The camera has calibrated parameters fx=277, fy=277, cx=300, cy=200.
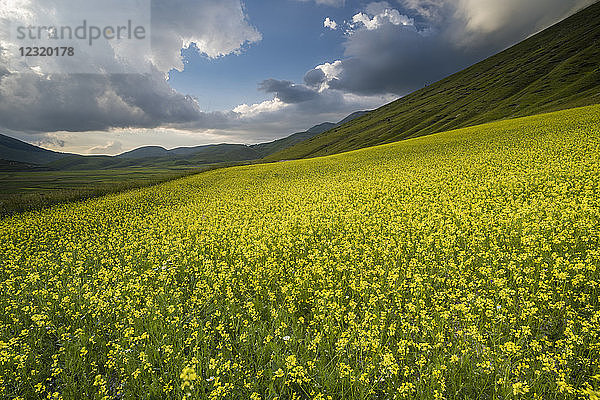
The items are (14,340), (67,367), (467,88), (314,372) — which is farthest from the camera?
(467,88)

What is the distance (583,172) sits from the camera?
14164mm

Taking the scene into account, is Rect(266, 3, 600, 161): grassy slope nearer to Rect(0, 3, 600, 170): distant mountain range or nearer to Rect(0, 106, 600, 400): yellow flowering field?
Rect(0, 3, 600, 170): distant mountain range

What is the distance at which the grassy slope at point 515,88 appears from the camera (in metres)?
99.3

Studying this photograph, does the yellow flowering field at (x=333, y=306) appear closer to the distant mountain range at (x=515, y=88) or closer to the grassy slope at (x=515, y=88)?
the distant mountain range at (x=515, y=88)

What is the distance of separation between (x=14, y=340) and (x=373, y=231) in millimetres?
10458

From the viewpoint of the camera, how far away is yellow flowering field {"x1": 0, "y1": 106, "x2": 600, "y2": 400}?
4719mm

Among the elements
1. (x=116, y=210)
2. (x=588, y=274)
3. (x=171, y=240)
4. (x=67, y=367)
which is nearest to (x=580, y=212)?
(x=588, y=274)

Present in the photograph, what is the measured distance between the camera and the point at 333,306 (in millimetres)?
6312

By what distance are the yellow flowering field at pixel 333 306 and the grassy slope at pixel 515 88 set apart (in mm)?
97690

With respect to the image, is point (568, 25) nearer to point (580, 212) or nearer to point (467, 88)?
point (467, 88)

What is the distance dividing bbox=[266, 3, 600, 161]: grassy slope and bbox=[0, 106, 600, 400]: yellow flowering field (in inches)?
3846

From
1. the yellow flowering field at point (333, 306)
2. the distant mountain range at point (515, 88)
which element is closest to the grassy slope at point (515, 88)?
the distant mountain range at point (515, 88)

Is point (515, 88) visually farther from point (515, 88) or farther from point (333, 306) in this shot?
point (333, 306)

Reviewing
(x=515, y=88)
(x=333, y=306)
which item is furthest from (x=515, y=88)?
(x=333, y=306)
